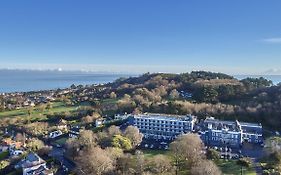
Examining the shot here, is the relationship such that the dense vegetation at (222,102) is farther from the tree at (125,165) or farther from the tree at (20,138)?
the tree at (125,165)

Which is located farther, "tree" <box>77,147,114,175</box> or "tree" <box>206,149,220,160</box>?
"tree" <box>206,149,220,160</box>

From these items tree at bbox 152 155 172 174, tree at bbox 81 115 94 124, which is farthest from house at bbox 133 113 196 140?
tree at bbox 152 155 172 174

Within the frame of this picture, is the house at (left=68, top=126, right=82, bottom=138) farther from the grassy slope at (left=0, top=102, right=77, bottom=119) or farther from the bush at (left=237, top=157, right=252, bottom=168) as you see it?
the bush at (left=237, top=157, right=252, bottom=168)

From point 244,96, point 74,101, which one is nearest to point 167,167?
point 244,96

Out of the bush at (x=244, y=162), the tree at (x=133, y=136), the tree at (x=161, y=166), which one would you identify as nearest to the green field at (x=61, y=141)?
the tree at (x=133, y=136)

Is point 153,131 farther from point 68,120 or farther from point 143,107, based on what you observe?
point 68,120

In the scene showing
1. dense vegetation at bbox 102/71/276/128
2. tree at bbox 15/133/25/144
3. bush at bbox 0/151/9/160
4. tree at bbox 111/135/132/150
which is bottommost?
bush at bbox 0/151/9/160
